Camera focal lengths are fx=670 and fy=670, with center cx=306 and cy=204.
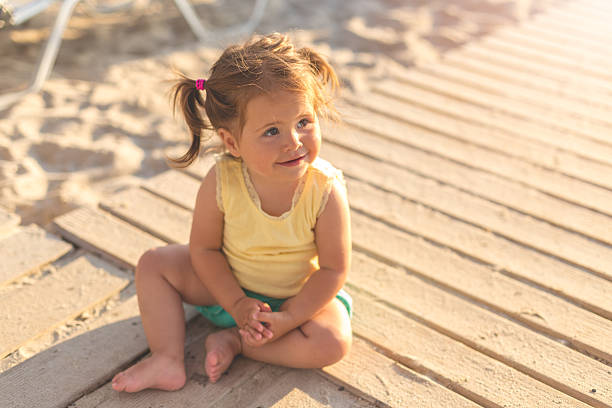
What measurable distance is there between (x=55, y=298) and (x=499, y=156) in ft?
6.17

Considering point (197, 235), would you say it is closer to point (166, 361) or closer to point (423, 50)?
point (166, 361)

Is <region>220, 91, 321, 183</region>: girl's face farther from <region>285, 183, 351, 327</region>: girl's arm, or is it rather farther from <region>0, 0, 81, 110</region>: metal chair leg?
<region>0, 0, 81, 110</region>: metal chair leg

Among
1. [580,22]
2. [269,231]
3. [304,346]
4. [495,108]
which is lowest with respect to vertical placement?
[304,346]

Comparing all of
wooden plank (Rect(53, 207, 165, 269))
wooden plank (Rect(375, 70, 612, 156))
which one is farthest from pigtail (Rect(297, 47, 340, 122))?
wooden plank (Rect(375, 70, 612, 156))

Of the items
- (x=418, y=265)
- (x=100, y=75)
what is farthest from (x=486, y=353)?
(x=100, y=75)

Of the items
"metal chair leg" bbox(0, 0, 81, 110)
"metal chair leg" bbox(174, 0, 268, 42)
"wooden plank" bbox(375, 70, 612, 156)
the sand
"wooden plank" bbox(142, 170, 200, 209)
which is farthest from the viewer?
"metal chair leg" bbox(174, 0, 268, 42)

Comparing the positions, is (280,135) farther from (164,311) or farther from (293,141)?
(164,311)

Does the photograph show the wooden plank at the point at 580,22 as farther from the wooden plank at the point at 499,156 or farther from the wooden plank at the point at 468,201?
the wooden plank at the point at 468,201

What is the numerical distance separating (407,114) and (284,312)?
1.78m

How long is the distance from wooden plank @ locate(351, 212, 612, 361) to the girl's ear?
0.74 m

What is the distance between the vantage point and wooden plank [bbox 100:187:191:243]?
7.60 feet

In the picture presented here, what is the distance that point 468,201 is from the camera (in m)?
2.55

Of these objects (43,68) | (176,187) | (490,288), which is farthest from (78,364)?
(43,68)

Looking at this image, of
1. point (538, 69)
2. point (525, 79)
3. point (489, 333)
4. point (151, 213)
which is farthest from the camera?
point (538, 69)
